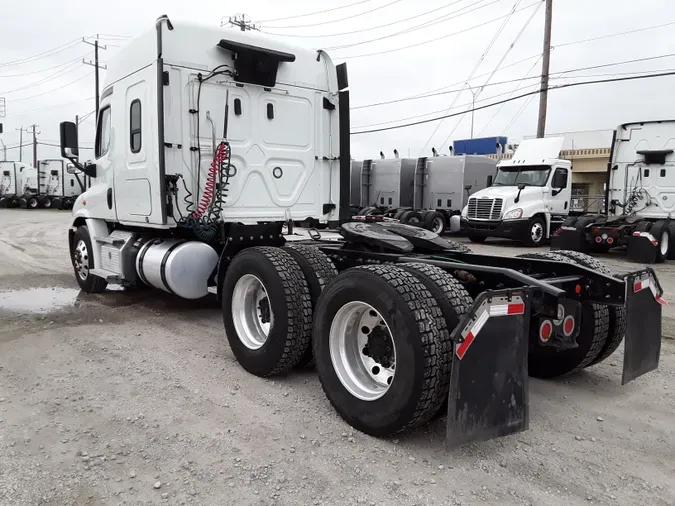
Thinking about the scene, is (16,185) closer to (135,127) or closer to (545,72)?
(545,72)

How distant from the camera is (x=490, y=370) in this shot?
3.11 m

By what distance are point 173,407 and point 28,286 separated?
20.4 feet

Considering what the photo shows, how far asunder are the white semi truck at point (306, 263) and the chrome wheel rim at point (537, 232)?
1140 centimetres

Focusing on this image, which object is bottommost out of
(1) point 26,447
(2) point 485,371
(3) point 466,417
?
(1) point 26,447

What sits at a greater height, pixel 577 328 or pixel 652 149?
pixel 652 149

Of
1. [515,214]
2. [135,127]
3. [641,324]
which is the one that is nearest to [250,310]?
[135,127]

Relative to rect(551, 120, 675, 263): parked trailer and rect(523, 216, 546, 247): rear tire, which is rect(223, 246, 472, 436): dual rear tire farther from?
rect(523, 216, 546, 247): rear tire

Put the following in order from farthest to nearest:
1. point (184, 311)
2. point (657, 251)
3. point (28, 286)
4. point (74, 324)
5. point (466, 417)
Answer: point (657, 251), point (28, 286), point (184, 311), point (74, 324), point (466, 417)

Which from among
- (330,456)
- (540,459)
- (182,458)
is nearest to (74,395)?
(182,458)

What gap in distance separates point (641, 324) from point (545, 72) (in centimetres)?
2057

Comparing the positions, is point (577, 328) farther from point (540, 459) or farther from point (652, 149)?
point (652, 149)

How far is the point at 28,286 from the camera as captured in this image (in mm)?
8938

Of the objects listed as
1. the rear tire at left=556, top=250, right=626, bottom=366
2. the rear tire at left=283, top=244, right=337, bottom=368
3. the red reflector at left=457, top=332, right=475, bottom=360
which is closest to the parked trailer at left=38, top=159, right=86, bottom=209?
the rear tire at left=283, top=244, right=337, bottom=368

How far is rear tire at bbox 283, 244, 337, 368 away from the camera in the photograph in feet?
15.1
